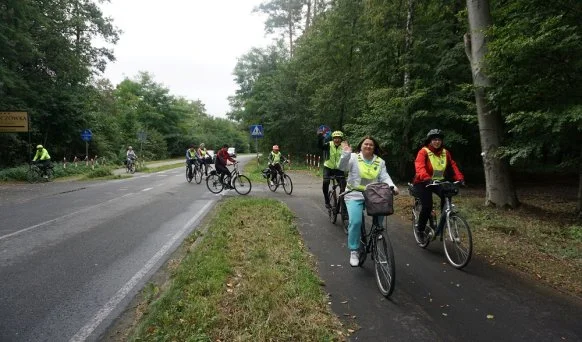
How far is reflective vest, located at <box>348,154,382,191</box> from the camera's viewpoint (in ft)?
17.0

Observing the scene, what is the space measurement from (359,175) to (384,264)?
1245 millimetres

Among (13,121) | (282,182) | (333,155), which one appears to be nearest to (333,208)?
(333,155)

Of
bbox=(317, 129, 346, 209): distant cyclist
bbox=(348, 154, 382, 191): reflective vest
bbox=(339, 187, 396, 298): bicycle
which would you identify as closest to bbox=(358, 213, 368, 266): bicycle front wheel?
bbox=(339, 187, 396, 298): bicycle

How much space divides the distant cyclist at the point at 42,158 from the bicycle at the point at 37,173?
0.06 metres

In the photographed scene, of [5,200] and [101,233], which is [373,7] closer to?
[101,233]

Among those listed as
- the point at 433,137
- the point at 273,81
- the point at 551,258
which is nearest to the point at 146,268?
the point at 433,137

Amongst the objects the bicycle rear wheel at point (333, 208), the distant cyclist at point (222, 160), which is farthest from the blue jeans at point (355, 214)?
the distant cyclist at point (222, 160)

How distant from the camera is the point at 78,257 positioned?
607 centimetres

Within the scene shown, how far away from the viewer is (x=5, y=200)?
12.5 m

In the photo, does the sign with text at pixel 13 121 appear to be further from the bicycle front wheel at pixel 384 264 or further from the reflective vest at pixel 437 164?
the bicycle front wheel at pixel 384 264

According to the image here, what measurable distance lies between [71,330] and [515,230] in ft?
24.3

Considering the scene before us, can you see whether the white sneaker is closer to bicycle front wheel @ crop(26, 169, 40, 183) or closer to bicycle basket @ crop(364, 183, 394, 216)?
bicycle basket @ crop(364, 183, 394, 216)

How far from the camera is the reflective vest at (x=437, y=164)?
6.04m

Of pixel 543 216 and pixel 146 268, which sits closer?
pixel 146 268
